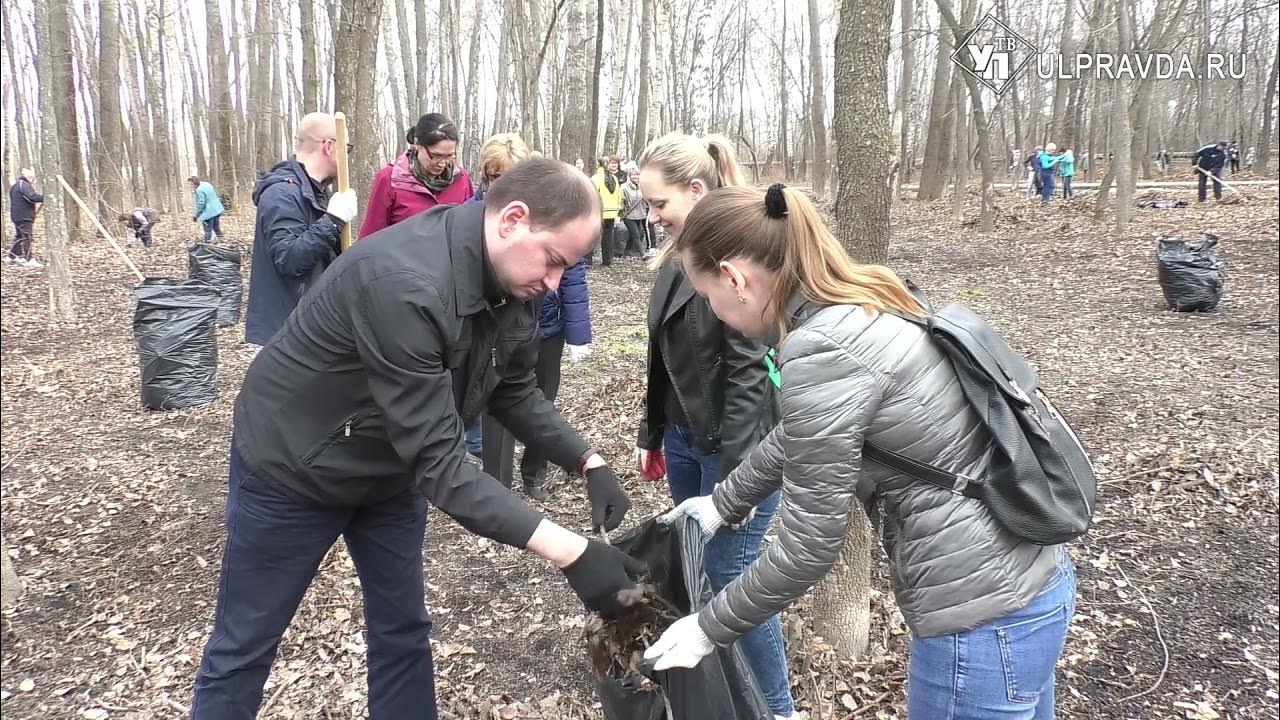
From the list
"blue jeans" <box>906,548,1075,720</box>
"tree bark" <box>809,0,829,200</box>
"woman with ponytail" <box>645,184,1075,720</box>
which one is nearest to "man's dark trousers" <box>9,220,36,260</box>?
"woman with ponytail" <box>645,184,1075,720</box>

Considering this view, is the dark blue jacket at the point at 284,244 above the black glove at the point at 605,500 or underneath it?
above

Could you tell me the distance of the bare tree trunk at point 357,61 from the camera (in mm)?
6254

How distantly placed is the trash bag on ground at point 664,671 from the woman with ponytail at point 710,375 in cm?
28

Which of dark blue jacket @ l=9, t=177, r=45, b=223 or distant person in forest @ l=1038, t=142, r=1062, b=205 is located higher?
distant person in forest @ l=1038, t=142, r=1062, b=205

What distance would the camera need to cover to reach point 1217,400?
17.5ft

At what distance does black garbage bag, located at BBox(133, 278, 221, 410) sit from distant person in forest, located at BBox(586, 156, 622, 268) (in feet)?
22.2

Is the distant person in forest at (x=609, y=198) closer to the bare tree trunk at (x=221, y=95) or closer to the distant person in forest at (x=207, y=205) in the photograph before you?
the distant person in forest at (x=207, y=205)

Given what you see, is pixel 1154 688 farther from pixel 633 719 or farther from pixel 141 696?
pixel 141 696

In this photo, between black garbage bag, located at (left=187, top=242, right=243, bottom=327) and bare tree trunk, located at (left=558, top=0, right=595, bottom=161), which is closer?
black garbage bag, located at (left=187, top=242, right=243, bottom=327)

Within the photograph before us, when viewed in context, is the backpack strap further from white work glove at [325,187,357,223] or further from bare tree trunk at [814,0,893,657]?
white work glove at [325,187,357,223]

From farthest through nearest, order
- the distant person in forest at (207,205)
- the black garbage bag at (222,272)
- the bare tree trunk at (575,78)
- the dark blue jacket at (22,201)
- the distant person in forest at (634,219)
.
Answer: the distant person in forest at (207,205)
the distant person in forest at (634,219)
the dark blue jacket at (22,201)
the bare tree trunk at (575,78)
the black garbage bag at (222,272)

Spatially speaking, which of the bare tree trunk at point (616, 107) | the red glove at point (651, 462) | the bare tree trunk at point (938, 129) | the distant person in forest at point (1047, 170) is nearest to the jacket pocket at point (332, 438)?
the red glove at point (651, 462)

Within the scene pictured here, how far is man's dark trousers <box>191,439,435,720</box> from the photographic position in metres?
1.97

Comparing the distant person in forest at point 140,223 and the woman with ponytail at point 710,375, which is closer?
the woman with ponytail at point 710,375
